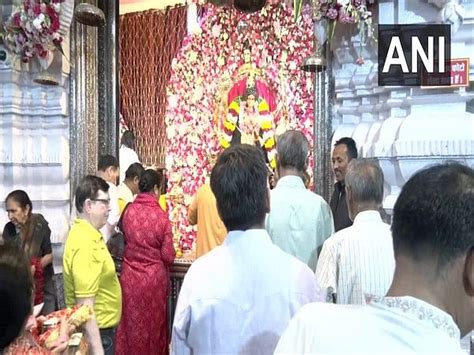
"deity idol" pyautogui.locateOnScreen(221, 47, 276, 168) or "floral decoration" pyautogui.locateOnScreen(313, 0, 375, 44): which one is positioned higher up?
"floral decoration" pyautogui.locateOnScreen(313, 0, 375, 44)

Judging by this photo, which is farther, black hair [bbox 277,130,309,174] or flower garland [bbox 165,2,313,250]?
flower garland [bbox 165,2,313,250]

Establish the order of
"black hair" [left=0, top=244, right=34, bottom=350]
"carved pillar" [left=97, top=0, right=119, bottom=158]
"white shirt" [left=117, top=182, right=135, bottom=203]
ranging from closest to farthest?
"black hair" [left=0, top=244, right=34, bottom=350] → "white shirt" [left=117, top=182, right=135, bottom=203] → "carved pillar" [left=97, top=0, right=119, bottom=158]

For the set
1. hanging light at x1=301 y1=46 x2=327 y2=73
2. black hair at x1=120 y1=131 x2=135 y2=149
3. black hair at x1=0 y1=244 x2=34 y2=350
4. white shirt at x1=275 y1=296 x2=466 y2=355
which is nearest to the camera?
white shirt at x1=275 y1=296 x2=466 y2=355

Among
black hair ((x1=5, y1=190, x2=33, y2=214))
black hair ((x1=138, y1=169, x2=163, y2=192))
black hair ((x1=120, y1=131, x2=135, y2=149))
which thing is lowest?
black hair ((x1=5, y1=190, x2=33, y2=214))

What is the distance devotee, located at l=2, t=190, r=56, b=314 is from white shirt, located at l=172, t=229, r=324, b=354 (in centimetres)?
230

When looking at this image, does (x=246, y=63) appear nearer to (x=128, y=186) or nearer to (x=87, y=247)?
(x=128, y=186)

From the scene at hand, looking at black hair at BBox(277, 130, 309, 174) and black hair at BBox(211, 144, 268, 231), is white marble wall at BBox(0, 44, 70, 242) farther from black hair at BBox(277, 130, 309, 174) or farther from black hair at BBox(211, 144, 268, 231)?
black hair at BBox(211, 144, 268, 231)

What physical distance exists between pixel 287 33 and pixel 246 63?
66cm

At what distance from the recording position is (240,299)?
178cm

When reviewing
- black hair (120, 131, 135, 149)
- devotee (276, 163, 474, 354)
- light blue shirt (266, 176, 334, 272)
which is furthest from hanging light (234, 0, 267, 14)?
black hair (120, 131, 135, 149)

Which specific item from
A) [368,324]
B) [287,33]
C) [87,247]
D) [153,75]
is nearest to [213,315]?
[368,324]

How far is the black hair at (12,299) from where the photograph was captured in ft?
4.83

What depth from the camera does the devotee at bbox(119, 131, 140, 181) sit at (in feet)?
24.7

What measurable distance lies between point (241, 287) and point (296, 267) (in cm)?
17
